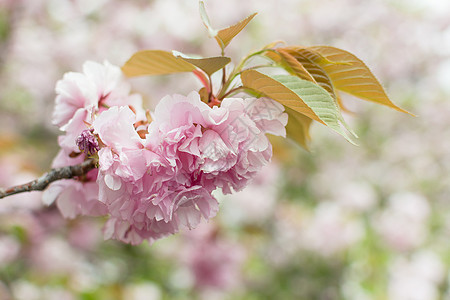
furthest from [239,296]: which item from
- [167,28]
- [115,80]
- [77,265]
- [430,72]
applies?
[430,72]

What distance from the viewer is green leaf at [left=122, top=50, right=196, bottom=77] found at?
0.56 m

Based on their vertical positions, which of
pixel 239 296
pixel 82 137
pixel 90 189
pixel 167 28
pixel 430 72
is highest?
pixel 82 137

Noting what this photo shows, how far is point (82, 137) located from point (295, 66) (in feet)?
0.93

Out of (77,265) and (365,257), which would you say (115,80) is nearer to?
(77,265)

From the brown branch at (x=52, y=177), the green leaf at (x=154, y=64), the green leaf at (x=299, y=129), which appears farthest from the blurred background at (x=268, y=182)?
the brown branch at (x=52, y=177)

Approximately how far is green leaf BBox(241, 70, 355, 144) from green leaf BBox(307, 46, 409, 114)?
0.23 ft

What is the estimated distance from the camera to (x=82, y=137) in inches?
18.5

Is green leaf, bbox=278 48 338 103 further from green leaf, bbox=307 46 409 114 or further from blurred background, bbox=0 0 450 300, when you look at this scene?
blurred background, bbox=0 0 450 300

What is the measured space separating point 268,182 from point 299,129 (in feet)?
6.94

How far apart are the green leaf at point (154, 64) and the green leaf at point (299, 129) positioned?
176mm

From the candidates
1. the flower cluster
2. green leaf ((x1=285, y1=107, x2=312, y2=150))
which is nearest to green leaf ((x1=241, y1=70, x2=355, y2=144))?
the flower cluster

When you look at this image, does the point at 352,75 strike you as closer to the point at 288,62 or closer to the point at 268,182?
the point at 288,62

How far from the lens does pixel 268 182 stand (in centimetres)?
273

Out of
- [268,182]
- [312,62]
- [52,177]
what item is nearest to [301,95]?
[312,62]
